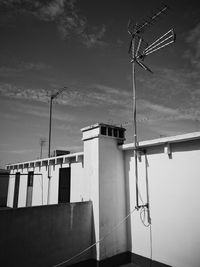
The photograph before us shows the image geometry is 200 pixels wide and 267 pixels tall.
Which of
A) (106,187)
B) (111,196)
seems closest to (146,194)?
(111,196)

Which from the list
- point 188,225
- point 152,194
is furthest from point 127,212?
point 188,225

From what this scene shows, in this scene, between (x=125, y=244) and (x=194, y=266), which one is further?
(x=125, y=244)

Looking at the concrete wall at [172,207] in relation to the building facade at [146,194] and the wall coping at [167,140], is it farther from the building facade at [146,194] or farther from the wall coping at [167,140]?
the wall coping at [167,140]

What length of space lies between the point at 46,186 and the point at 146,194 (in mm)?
7894

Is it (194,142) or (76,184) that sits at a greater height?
(194,142)

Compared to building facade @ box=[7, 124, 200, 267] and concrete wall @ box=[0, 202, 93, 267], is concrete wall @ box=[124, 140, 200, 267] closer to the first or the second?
building facade @ box=[7, 124, 200, 267]

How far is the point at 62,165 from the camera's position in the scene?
11141 millimetres

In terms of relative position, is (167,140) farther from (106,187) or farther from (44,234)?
(44,234)

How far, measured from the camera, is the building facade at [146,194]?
5.61 meters

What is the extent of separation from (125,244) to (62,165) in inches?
224

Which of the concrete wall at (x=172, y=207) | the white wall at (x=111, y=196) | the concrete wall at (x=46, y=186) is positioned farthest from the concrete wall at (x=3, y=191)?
the concrete wall at (x=172, y=207)

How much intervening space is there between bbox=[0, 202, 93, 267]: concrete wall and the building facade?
537 mm

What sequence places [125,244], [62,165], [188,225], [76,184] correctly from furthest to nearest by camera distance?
[62,165], [76,184], [125,244], [188,225]

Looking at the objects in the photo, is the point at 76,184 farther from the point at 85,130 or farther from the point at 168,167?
the point at 168,167
